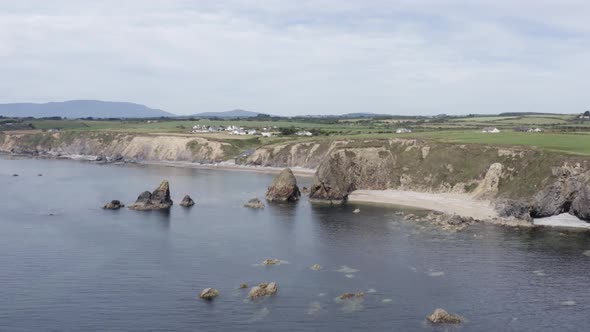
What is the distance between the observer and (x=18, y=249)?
71625 millimetres

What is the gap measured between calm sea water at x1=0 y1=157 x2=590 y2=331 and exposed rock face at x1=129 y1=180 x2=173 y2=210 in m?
4.24

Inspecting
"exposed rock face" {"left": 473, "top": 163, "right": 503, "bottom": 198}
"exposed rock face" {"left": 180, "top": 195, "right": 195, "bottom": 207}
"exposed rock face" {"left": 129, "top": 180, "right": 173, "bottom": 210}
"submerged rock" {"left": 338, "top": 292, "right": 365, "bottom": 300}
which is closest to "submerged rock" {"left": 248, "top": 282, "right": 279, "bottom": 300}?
"submerged rock" {"left": 338, "top": 292, "right": 365, "bottom": 300}

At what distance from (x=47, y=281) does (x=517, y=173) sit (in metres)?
78.5

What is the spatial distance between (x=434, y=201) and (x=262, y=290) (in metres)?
59.2

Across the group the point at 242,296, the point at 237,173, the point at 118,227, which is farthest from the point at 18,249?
the point at 237,173

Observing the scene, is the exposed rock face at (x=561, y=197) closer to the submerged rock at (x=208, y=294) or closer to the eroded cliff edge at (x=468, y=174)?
the eroded cliff edge at (x=468, y=174)

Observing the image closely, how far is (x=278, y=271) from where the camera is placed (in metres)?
63.0

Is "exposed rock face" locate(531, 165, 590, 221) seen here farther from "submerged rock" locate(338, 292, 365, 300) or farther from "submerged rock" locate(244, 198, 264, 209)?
"submerged rock" locate(338, 292, 365, 300)

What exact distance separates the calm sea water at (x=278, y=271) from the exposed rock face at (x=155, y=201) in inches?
167

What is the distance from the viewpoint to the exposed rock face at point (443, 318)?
4844 centimetres

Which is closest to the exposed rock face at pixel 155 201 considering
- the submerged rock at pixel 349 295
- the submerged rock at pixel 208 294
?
the submerged rock at pixel 208 294

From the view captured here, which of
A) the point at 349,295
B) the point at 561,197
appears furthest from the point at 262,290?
the point at 561,197

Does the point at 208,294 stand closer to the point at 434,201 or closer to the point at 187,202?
the point at 187,202

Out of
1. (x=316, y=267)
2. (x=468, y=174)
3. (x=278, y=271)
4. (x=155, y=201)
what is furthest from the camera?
(x=468, y=174)
